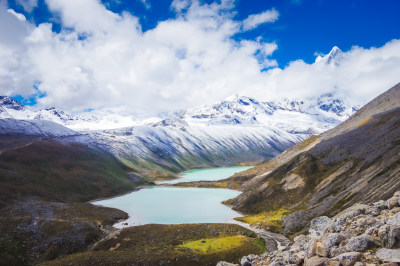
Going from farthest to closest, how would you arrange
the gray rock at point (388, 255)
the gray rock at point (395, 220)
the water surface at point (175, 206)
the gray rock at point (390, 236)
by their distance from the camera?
the water surface at point (175, 206), the gray rock at point (395, 220), the gray rock at point (390, 236), the gray rock at point (388, 255)

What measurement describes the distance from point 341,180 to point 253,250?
4396 cm

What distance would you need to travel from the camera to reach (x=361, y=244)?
17.5 m

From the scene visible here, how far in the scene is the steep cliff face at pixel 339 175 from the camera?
232ft

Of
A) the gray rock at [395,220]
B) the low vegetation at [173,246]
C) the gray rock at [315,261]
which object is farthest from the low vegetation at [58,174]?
the gray rock at [395,220]

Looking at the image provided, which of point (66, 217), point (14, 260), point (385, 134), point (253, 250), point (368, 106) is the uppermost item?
point (368, 106)

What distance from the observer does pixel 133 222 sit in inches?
3770

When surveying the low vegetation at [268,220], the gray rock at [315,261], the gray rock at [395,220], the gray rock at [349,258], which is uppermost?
the gray rock at [395,220]

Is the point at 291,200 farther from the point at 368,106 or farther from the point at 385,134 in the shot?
the point at 368,106

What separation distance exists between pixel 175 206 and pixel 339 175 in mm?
66802

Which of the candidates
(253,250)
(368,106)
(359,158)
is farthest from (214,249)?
(368,106)

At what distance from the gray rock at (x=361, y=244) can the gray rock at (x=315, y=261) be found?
1821mm

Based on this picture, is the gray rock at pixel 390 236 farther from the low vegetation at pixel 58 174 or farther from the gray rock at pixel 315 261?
the low vegetation at pixel 58 174

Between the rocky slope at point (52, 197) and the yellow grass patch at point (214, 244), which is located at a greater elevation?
the rocky slope at point (52, 197)

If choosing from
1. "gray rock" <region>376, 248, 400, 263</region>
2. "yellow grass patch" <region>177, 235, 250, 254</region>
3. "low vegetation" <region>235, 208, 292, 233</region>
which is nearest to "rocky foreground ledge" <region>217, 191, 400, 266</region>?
"gray rock" <region>376, 248, 400, 263</region>
